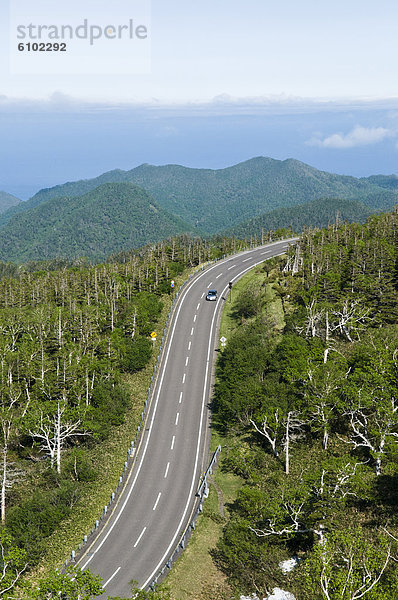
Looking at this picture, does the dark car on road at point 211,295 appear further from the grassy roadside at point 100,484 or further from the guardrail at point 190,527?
the guardrail at point 190,527

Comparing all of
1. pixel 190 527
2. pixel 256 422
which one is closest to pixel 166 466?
pixel 190 527

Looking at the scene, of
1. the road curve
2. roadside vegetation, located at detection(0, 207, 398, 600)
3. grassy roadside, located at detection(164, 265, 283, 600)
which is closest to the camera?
roadside vegetation, located at detection(0, 207, 398, 600)

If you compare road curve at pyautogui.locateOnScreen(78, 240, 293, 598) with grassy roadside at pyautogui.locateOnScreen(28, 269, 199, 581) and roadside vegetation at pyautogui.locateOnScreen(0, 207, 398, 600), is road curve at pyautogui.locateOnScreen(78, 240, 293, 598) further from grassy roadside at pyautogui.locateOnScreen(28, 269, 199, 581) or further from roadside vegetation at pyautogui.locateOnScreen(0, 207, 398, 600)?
roadside vegetation at pyautogui.locateOnScreen(0, 207, 398, 600)

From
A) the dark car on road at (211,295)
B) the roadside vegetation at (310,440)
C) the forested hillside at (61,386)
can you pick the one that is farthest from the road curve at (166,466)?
the forested hillside at (61,386)

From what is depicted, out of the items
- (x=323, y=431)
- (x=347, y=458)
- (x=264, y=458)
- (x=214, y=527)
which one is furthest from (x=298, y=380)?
(x=214, y=527)

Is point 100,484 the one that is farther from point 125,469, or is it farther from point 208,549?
point 208,549

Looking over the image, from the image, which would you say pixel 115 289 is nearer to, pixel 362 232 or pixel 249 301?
pixel 249 301

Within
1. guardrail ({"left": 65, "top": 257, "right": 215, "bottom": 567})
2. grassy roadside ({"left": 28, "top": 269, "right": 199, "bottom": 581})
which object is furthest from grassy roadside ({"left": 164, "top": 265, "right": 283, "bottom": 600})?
grassy roadside ({"left": 28, "top": 269, "right": 199, "bottom": 581})
